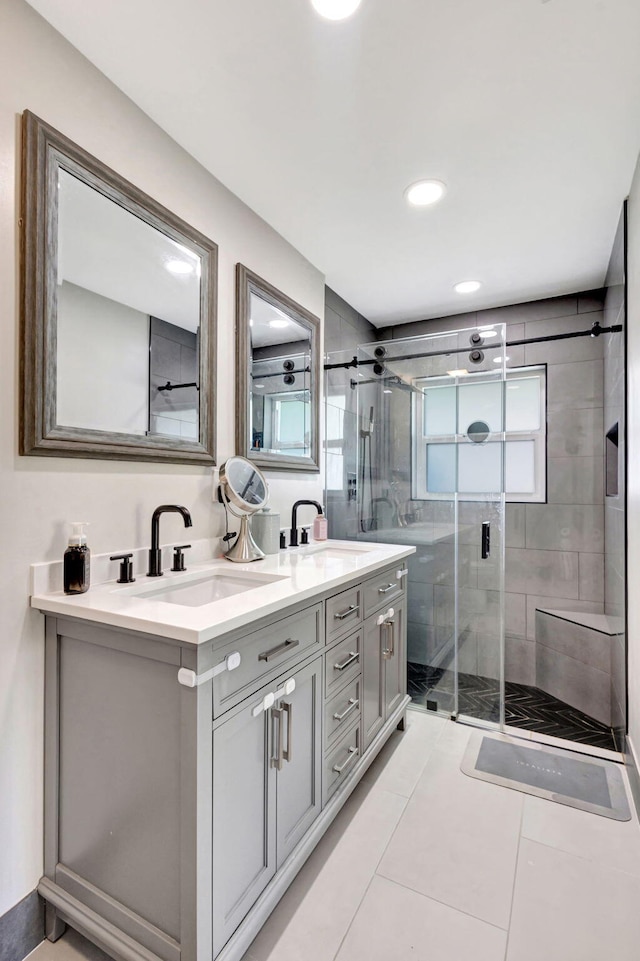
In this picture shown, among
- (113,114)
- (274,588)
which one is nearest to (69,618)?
(274,588)

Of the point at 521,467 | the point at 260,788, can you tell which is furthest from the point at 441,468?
the point at 260,788

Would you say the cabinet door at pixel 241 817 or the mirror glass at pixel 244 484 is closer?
the cabinet door at pixel 241 817

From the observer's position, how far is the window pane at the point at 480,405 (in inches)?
97.8

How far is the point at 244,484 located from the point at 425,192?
1.44 metres

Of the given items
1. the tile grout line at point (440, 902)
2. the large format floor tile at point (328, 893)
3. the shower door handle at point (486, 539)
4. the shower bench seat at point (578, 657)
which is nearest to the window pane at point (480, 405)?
the shower door handle at point (486, 539)

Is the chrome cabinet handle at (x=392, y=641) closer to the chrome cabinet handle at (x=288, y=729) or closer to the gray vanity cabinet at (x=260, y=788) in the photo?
the gray vanity cabinet at (x=260, y=788)

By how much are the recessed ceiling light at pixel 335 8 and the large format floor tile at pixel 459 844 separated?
8.17 feet

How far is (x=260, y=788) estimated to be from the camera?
122 cm

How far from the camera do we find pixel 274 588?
138 centimetres

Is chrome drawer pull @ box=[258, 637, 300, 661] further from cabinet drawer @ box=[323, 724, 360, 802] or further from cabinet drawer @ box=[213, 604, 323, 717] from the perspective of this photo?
cabinet drawer @ box=[323, 724, 360, 802]

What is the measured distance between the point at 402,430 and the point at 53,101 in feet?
6.90

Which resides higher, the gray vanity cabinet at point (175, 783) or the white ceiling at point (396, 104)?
the white ceiling at point (396, 104)

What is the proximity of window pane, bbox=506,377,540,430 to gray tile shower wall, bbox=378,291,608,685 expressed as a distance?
106mm

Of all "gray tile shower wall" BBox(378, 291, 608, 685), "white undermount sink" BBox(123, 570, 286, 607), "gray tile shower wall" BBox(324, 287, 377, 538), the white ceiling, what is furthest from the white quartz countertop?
the white ceiling
